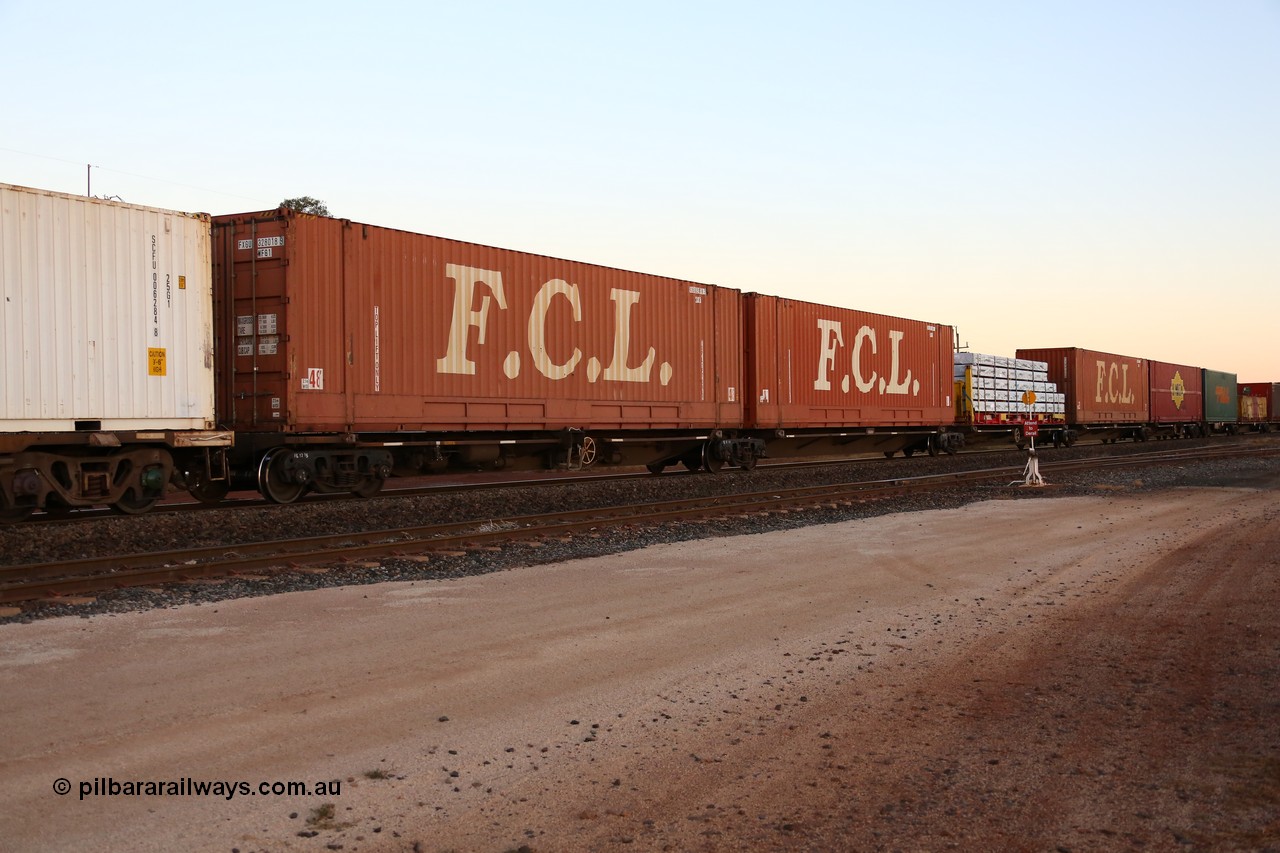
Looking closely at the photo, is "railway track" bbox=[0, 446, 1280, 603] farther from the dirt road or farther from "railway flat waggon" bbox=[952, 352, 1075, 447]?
"railway flat waggon" bbox=[952, 352, 1075, 447]

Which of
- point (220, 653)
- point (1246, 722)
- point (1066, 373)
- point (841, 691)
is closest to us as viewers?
point (1246, 722)

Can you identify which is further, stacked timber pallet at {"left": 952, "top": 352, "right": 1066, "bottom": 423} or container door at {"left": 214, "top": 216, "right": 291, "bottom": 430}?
stacked timber pallet at {"left": 952, "top": 352, "right": 1066, "bottom": 423}

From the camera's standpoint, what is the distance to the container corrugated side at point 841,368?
70.9ft

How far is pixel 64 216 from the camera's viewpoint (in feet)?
34.8

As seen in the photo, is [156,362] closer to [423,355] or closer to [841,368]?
[423,355]

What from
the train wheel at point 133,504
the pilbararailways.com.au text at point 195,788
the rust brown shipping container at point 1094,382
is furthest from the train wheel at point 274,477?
the rust brown shipping container at point 1094,382

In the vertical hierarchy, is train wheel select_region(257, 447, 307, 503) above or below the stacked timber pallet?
below

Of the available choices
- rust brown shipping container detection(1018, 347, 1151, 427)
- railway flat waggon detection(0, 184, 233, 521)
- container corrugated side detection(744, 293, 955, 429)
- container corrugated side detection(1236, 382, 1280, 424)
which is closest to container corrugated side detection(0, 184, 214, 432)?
railway flat waggon detection(0, 184, 233, 521)

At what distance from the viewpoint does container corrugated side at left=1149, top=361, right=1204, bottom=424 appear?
149ft

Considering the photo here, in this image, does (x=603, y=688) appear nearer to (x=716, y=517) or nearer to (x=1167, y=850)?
(x=1167, y=850)

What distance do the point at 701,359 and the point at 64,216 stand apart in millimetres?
12031

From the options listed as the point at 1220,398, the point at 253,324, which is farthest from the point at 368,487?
the point at 1220,398

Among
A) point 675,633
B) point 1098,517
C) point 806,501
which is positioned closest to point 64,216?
point 675,633

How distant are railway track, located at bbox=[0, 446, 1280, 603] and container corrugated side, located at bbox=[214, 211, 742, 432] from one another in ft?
8.58
